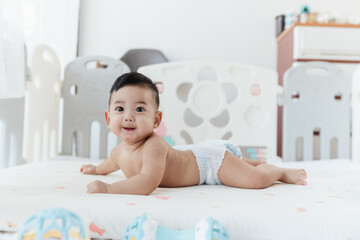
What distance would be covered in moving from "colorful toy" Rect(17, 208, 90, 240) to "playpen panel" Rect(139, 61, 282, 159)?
1110 mm

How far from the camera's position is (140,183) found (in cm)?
72

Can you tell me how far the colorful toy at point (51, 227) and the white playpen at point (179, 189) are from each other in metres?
0.14

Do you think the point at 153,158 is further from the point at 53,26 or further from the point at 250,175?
the point at 53,26

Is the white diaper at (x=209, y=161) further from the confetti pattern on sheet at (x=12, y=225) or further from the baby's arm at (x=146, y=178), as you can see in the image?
the confetti pattern on sheet at (x=12, y=225)

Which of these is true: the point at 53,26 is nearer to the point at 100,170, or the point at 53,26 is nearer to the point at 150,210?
the point at 100,170

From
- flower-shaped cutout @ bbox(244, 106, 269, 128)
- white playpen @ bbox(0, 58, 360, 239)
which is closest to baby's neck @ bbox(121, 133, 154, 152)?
white playpen @ bbox(0, 58, 360, 239)

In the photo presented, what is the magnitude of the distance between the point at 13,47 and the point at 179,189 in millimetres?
716

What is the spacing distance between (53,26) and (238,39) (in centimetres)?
114

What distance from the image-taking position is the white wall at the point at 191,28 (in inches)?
93.7

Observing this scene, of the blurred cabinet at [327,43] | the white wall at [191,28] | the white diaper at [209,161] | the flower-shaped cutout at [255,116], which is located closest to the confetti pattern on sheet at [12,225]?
the white diaper at [209,161]

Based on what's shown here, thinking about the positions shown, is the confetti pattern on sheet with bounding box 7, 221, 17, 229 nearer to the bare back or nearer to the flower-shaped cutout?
the bare back

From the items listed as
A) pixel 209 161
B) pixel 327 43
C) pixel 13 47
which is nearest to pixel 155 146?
pixel 209 161

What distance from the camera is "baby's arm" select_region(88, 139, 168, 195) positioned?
2.28ft

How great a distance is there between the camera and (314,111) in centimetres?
162
